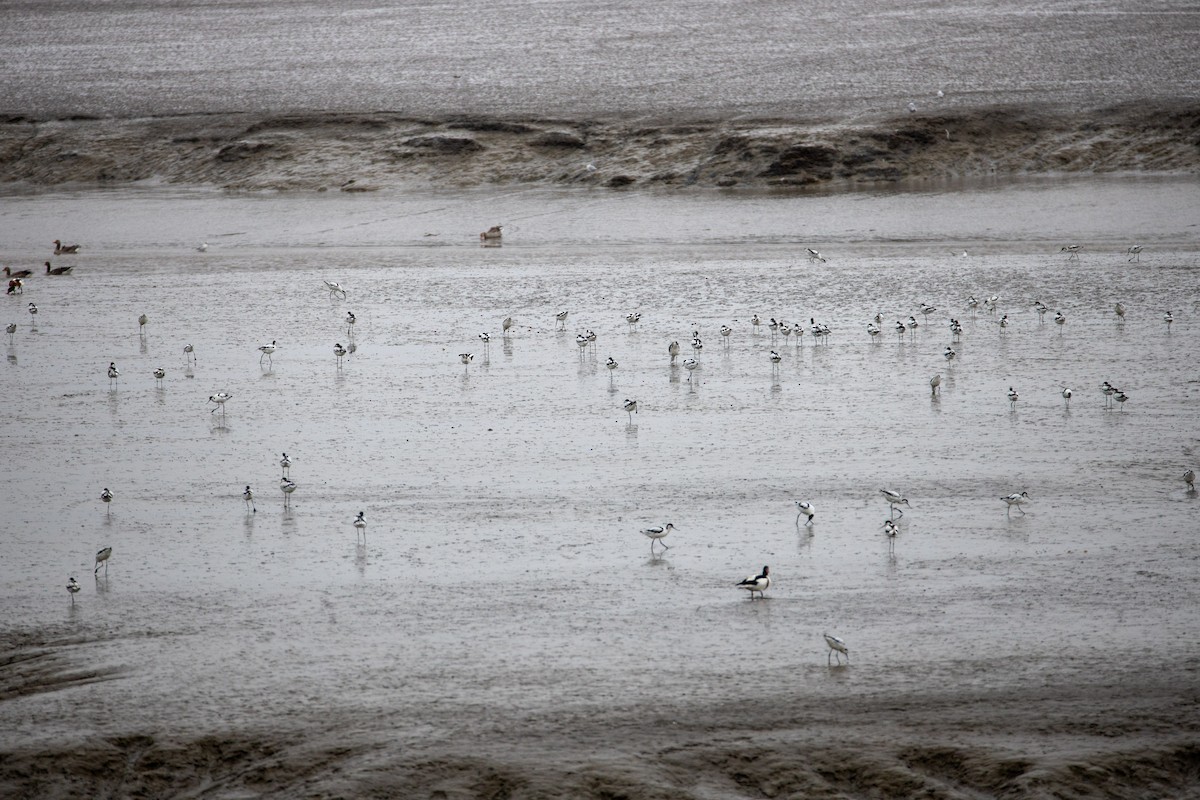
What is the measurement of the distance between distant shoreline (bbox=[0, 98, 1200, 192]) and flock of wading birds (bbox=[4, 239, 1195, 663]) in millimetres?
9774

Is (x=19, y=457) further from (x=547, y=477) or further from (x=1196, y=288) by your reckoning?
(x=1196, y=288)

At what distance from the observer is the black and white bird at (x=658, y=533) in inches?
514

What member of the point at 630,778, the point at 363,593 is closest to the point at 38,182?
the point at 363,593

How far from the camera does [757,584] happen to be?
11.8m

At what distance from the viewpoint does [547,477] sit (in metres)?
15.5

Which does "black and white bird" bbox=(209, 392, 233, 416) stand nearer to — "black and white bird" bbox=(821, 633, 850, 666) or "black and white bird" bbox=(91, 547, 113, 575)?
"black and white bird" bbox=(91, 547, 113, 575)

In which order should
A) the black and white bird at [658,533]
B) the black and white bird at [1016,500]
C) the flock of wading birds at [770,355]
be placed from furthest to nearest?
the black and white bird at [1016,500] → the black and white bird at [658,533] → the flock of wading birds at [770,355]

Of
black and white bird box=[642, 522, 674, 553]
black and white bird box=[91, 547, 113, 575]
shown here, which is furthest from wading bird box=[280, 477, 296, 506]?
black and white bird box=[642, 522, 674, 553]

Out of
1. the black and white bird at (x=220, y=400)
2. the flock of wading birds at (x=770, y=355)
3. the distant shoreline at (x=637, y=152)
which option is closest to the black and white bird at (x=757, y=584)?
the flock of wading birds at (x=770, y=355)

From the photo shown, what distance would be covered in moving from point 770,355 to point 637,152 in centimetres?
2004

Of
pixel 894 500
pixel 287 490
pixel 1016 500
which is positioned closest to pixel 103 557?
pixel 287 490

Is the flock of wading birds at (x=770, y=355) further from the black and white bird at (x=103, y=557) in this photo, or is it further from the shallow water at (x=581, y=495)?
the shallow water at (x=581, y=495)

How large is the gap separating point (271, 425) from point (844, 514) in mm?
7956

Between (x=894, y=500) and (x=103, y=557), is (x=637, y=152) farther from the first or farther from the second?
(x=103, y=557)
